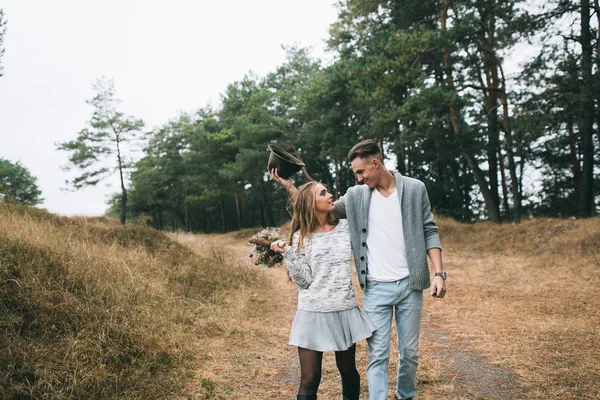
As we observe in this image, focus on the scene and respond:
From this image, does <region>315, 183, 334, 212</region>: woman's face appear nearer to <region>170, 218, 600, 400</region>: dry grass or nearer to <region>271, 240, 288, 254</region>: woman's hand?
<region>271, 240, 288, 254</region>: woman's hand

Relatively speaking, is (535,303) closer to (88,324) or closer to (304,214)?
(304,214)

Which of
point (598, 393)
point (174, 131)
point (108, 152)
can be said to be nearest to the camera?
point (598, 393)

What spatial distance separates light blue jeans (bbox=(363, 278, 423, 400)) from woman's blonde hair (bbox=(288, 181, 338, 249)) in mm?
587

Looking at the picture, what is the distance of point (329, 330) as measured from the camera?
2.66 meters

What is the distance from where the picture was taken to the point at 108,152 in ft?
105

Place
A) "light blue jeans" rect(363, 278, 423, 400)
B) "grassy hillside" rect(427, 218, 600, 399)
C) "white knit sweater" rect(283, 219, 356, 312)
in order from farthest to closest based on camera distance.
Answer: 1. "grassy hillside" rect(427, 218, 600, 399)
2. "light blue jeans" rect(363, 278, 423, 400)
3. "white knit sweater" rect(283, 219, 356, 312)

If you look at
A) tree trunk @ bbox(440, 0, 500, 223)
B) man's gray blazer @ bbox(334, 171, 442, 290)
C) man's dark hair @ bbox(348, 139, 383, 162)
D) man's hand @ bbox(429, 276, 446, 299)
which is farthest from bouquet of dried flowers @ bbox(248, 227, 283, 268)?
tree trunk @ bbox(440, 0, 500, 223)

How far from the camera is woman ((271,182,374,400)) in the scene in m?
2.65

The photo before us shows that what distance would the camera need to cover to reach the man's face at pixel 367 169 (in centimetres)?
307

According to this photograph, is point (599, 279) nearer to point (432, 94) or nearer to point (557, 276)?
point (557, 276)

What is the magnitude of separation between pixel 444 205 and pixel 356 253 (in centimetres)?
2047

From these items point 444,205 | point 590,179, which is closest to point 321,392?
point 590,179

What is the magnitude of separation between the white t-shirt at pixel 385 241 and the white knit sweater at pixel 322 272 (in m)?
0.25

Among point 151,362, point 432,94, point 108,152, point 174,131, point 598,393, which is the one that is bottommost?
point 598,393
